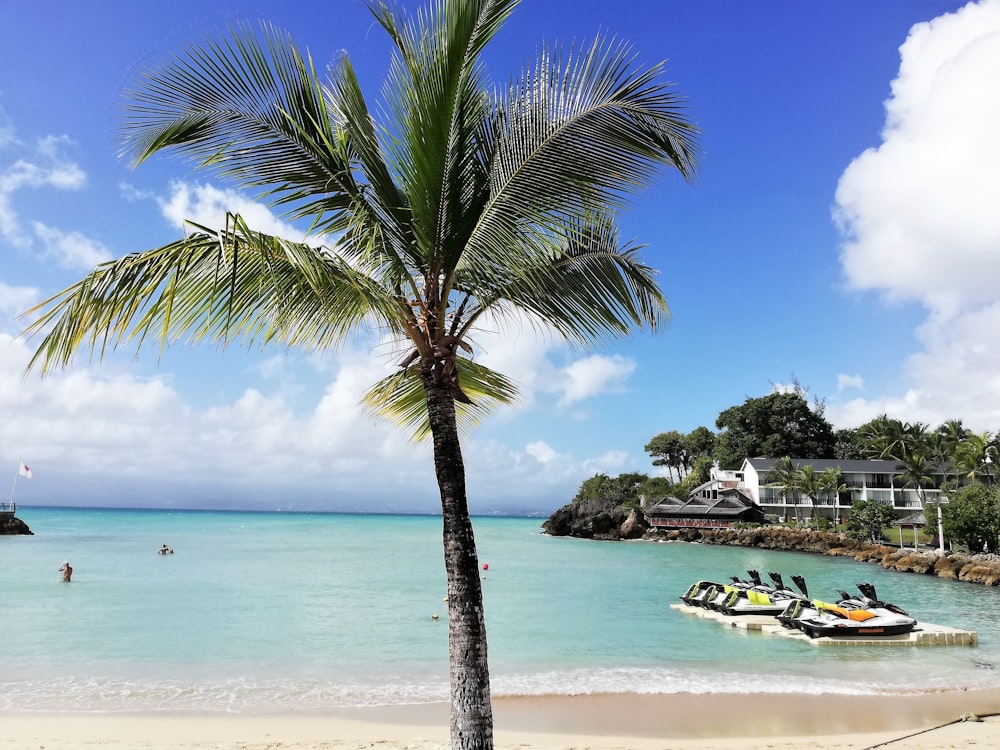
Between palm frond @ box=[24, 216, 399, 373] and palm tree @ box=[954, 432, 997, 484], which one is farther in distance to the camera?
palm tree @ box=[954, 432, 997, 484]

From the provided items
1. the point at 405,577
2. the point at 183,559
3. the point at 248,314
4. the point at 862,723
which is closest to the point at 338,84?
the point at 248,314

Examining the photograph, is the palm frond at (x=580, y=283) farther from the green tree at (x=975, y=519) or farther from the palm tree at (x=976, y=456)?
the palm tree at (x=976, y=456)

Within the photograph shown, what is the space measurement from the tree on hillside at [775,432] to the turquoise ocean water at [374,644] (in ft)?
155

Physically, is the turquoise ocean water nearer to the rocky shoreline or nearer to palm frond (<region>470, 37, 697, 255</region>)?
the rocky shoreline

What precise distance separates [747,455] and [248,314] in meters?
83.2

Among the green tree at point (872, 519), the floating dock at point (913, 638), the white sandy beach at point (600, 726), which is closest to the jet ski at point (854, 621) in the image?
the floating dock at point (913, 638)

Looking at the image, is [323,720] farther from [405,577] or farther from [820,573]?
[820,573]

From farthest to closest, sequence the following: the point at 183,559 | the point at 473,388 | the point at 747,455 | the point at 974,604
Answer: the point at 747,455, the point at 183,559, the point at 974,604, the point at 473,388

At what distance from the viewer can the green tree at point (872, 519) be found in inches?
2093

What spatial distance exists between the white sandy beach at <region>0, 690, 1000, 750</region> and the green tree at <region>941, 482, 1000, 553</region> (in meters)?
31.6

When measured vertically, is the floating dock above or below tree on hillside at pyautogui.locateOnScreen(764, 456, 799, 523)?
below

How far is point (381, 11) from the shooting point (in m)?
4.73

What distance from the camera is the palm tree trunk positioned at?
4.68 m

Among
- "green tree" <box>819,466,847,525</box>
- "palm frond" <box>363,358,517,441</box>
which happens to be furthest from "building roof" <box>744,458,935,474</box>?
"palm frond" <box>363,358,517,441</box>
